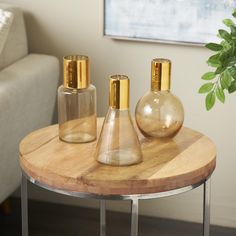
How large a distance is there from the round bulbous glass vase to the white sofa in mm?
501

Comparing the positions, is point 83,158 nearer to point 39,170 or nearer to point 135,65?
point 39,170

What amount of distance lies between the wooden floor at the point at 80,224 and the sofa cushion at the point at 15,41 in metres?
0.59

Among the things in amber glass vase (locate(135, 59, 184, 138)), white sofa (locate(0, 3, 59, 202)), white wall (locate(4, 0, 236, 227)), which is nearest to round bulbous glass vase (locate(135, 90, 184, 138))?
amber glass vase (locate(135, 59, 184, 138))

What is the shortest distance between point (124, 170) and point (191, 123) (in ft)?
2.86

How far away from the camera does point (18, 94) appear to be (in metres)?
2.15

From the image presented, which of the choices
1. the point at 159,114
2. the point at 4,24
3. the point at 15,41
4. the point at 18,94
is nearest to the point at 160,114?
the point at 159,114

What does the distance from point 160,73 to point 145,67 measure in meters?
0.69

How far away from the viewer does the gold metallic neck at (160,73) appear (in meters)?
1.71

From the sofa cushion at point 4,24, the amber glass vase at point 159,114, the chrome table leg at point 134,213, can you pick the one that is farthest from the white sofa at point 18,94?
Result: the chrome table leg at point 134,213

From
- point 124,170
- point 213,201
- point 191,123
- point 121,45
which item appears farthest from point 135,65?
point 124,170

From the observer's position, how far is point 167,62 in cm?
171

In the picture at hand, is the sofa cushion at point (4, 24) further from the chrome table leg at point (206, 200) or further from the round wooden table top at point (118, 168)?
the chrome table leg at point (206, 200)

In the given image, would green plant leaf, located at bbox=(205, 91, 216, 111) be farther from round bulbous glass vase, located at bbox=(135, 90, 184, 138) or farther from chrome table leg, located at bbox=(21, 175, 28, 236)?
chrome table leg, located at bbox=(21, 175, 28, 236)

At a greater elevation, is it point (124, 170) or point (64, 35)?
point (64, 35)
